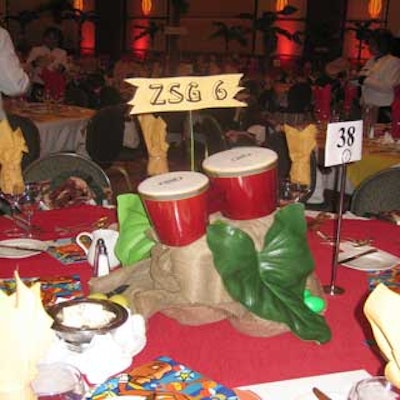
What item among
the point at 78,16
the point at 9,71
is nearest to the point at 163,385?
the point at 9,71

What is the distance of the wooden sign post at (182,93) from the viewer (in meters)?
1.13

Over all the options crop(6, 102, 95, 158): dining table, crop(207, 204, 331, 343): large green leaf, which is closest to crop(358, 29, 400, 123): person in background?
crop(6, 102, 95, 158): dining table

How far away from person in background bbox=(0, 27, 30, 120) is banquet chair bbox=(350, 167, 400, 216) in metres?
2.54

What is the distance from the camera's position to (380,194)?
91.6 inches

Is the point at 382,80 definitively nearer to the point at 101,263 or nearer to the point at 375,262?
the point at 375,262

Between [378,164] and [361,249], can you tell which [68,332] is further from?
[378,164]

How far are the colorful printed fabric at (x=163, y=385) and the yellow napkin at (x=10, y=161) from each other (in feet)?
2.80

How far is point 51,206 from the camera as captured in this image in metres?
2.07

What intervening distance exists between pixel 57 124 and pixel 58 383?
3777 millimetres

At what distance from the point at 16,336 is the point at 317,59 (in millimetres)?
10266

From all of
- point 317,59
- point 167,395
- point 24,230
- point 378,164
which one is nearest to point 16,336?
point 167,395

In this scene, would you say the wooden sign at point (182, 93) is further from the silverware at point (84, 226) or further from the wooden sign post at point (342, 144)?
the silverware at point (84, 226)

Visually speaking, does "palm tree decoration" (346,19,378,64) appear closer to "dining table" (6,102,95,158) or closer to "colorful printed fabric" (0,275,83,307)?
"dining table" (6,102,95,158)

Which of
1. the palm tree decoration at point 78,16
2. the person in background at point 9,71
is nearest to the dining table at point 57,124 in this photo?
the person in background at point 9,71
